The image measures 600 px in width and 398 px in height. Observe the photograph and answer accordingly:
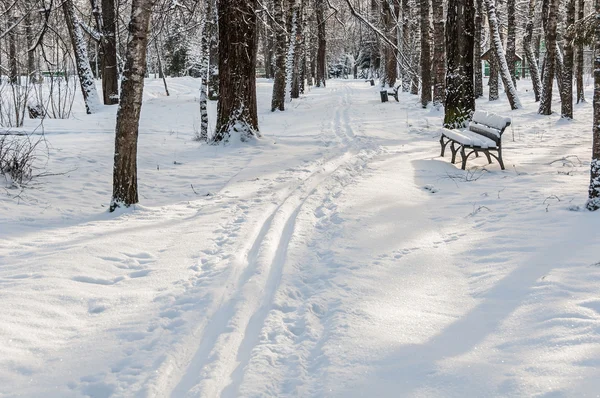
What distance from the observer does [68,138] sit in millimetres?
10023

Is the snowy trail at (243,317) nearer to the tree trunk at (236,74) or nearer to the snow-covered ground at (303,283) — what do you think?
the snow-covered ground at (303,283)

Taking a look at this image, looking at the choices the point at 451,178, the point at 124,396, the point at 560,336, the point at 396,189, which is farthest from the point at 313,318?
the point at 451,178

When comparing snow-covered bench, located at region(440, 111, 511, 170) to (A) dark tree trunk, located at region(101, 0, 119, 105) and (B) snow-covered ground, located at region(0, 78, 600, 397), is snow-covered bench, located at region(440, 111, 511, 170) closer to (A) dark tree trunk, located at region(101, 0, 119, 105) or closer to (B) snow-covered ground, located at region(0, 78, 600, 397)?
(B) snow-covered ground, located at region(0, 78, 600, 397)

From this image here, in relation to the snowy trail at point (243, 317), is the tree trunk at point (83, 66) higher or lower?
higher

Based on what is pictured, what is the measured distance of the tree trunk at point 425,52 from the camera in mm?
17734

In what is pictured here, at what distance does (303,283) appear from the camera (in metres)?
4.21

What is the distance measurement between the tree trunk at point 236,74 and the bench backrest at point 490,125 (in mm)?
4639

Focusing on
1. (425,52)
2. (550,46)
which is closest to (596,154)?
(550,46)

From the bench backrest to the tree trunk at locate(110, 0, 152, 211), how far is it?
5.55m

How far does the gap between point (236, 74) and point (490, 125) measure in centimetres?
521

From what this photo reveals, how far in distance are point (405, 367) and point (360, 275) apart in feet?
4.73

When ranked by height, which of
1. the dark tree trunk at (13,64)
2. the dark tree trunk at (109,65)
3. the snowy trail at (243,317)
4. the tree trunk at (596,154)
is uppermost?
the dark tree trunk at (109,65)

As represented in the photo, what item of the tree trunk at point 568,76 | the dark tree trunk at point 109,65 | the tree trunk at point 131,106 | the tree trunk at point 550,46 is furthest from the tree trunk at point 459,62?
the dark tree trunk at point 109,65

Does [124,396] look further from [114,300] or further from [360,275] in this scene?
[360,275]
